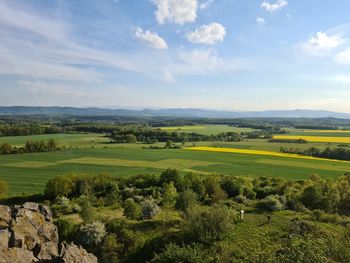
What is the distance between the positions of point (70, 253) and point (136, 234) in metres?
9.75

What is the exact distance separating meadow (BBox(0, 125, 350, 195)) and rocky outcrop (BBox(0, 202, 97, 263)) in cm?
2630

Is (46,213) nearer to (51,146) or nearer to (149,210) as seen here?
(149,210)

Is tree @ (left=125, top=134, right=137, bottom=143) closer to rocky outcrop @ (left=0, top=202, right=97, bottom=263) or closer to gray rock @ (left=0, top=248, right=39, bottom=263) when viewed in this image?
rocky outcrop @ (left=0, top=202, right=97, bottom=263)

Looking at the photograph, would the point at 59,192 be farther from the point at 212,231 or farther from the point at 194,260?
the point at 194,260

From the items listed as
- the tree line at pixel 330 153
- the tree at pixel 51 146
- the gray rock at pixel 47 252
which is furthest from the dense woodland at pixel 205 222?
the tree at pixel 51 146

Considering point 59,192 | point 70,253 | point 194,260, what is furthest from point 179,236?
point 59,192

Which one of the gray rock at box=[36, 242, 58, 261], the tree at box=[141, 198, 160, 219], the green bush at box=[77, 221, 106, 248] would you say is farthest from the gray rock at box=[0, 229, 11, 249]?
the tree at box=[141, 198, 160, 219]

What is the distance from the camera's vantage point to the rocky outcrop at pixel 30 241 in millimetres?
20203

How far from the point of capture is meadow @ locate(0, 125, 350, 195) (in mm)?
63125

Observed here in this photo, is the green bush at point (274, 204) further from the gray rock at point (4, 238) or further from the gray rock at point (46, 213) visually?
the gray rock at point (4, 238)

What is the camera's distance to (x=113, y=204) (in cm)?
4331

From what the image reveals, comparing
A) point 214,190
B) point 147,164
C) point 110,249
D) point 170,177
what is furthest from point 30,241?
point 147,164

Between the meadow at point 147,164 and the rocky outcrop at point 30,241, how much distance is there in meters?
26.3

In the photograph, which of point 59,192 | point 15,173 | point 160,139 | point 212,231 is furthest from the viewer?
point 160,139
